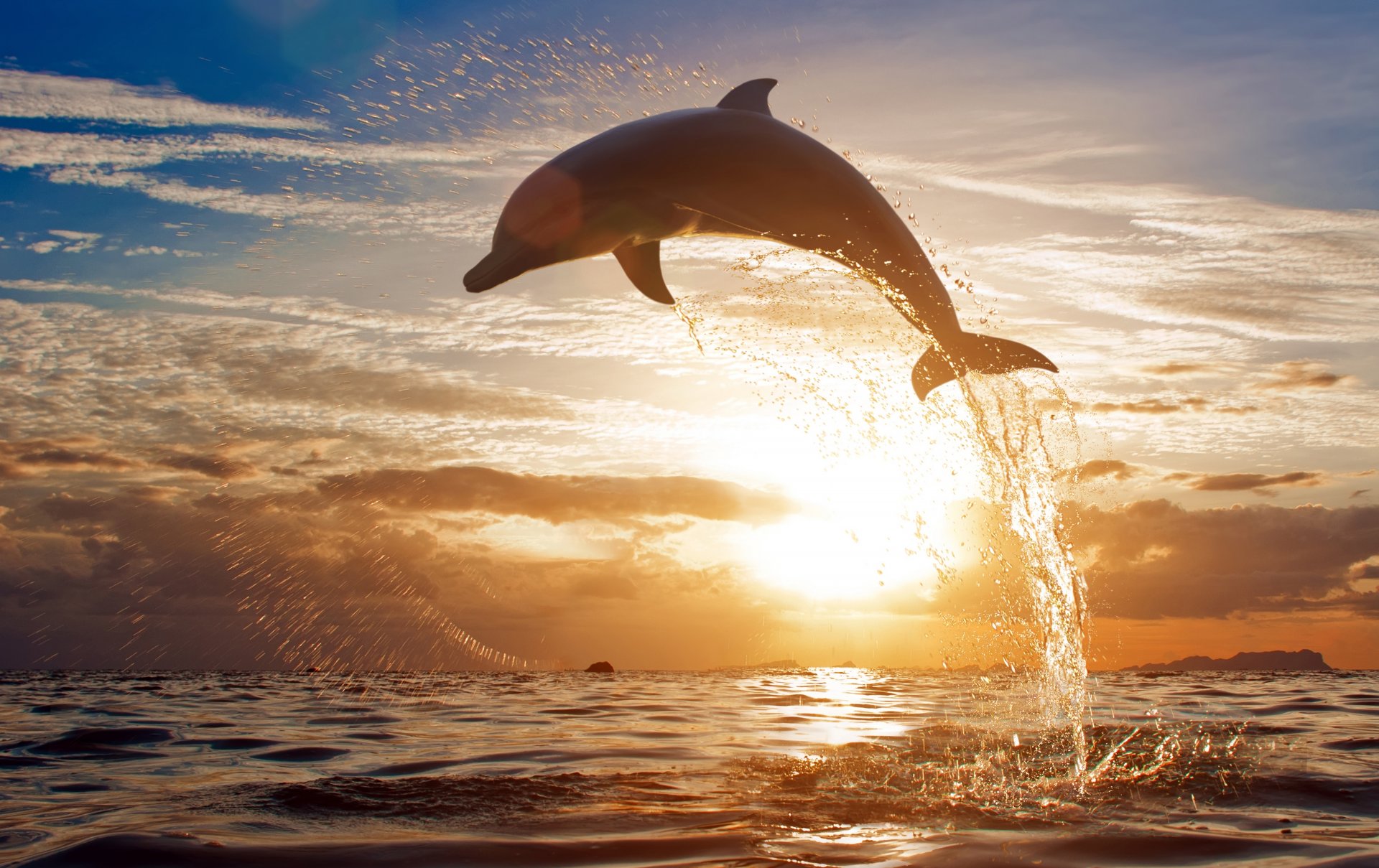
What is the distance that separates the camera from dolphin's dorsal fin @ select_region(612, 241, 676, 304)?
954 cm

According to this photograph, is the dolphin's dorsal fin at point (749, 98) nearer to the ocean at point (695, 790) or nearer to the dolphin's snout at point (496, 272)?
the dolphin's snout at point (496, 272)

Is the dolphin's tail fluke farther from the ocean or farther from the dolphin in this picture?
the ocean

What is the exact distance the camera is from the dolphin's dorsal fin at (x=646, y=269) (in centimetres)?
954

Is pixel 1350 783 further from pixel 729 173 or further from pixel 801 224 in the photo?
pixel 729 173

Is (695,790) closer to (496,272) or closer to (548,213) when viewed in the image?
(496,272)

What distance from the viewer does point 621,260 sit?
9617 mm

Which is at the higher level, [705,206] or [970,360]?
[705,206]

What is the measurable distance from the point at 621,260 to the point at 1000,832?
252 inches

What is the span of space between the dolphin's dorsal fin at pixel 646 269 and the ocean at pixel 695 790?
4622 millimetres

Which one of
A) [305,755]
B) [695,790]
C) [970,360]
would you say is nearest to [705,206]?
[970,360]

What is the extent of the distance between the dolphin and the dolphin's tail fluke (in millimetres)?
22

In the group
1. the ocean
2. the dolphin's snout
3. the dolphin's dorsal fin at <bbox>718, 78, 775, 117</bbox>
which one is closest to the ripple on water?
the ocean

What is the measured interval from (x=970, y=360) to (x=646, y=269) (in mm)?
3508

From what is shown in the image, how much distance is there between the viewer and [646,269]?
962 cm
